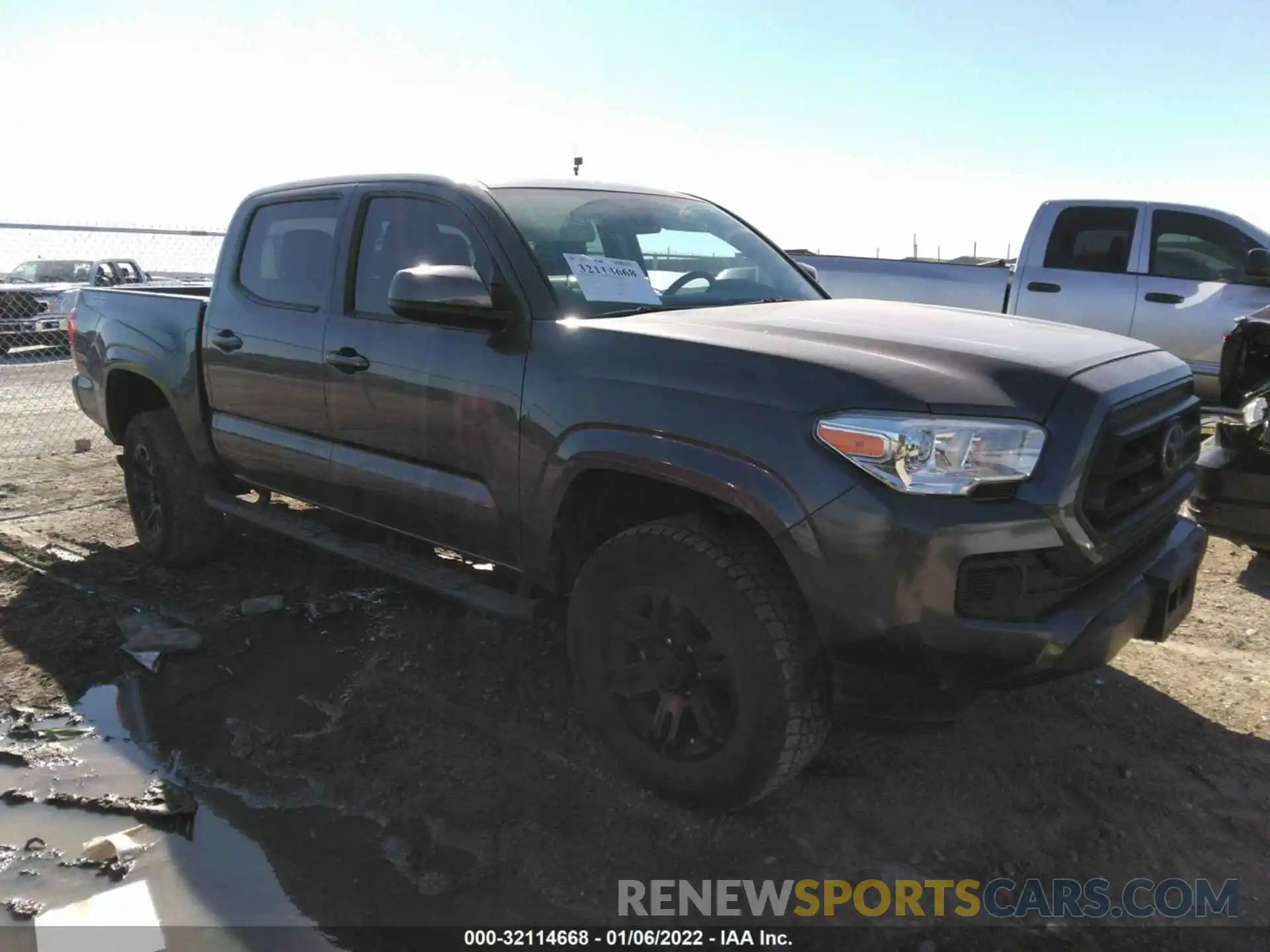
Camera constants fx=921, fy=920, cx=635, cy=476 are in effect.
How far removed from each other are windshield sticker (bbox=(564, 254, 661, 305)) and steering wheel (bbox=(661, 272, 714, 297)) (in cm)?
9

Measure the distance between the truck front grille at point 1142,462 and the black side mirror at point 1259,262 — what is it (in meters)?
4.45

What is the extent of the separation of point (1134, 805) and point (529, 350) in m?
2.37

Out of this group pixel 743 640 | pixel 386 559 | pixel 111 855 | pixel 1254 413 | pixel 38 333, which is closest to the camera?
pixel 743 640

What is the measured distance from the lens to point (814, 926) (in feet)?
7.88

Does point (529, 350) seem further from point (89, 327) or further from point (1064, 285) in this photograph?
point (1064, 285)

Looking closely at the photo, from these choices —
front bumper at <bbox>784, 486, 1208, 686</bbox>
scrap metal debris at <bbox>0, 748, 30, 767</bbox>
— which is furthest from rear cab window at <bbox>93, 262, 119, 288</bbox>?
front bumper at <bbox>784, 486, 1208, 686</bbox>

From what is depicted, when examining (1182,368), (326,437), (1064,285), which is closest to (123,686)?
(326,437)

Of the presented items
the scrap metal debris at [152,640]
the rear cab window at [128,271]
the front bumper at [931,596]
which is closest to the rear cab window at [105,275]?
the rear cab window at [128,271]

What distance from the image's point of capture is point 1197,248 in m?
7.27

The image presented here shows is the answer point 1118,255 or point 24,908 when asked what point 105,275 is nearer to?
point 1118,255

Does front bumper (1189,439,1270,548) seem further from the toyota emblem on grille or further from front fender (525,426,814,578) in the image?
front fender (525,426,814,578)

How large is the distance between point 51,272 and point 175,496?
1701 centimetres

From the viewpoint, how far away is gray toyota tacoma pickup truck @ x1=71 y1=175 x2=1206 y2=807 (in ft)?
7.46

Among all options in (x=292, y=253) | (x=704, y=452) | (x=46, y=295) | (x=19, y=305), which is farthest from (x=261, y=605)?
(x=46, y=295)
